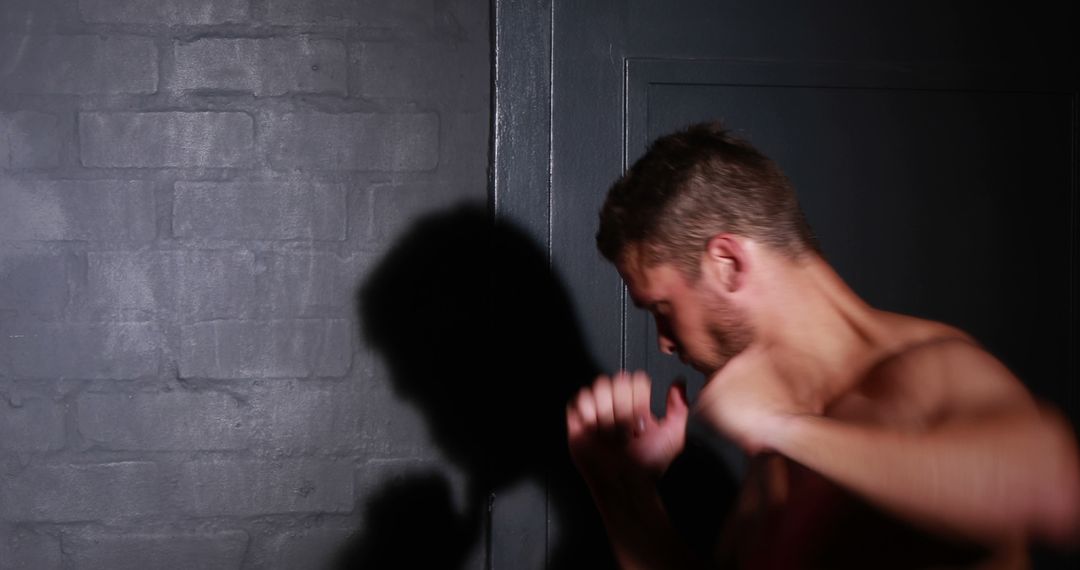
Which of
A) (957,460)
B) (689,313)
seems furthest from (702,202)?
(957,460)

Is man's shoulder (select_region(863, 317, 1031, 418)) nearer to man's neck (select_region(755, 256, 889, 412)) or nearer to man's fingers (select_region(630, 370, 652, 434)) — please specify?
man's neck (select_region(755, 256, 889, 412))

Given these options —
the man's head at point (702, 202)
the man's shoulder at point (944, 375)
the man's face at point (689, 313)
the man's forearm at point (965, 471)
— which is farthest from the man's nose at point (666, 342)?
the man's forearm at point (965, 471)

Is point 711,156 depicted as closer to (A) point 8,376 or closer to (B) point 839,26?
(B) point 839,26

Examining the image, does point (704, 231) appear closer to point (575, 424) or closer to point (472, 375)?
point (575, 424)

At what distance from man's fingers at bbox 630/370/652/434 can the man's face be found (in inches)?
3.2

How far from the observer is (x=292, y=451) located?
70.6 inches

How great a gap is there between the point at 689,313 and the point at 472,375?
563 mm

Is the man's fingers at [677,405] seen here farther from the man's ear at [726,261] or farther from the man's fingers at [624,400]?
the man's ear at [726,261]

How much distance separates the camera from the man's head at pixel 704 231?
4.35 ft

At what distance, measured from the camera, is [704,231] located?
4.35 feet

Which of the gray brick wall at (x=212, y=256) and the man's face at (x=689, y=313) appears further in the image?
the gray brick wall at (x=212, y=256)

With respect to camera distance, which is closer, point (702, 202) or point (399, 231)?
point (702, 202)

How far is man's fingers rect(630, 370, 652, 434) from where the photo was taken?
136cm

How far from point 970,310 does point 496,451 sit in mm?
881
